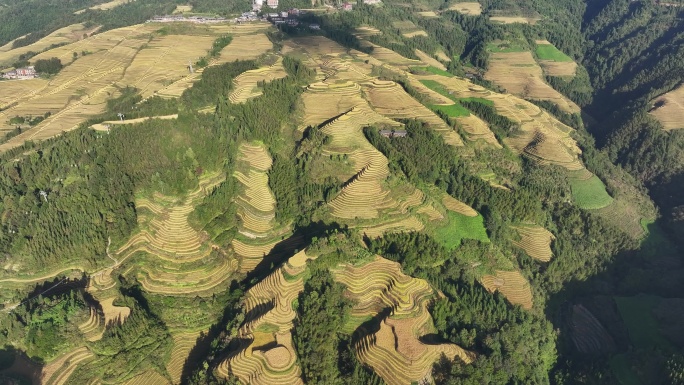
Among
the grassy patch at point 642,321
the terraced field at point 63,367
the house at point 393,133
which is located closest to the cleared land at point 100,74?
the terraced field at point 63,367

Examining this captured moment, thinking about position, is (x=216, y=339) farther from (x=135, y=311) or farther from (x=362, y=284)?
(x=362, y=284)

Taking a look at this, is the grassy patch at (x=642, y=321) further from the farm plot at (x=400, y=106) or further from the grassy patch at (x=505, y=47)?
the grassy patch at (x=505, y=47)

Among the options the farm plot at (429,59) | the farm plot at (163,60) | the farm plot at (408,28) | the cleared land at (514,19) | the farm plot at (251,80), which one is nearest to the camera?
the farm plot at (251,80)

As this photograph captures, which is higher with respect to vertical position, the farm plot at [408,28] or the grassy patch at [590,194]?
the farm plot at [408,28]

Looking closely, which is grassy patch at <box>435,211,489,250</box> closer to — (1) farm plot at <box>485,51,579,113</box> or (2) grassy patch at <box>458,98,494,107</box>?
(2) grassy patch at <box>458,98,494,107</box>

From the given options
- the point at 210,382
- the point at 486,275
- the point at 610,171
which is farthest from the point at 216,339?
the point at 610,171

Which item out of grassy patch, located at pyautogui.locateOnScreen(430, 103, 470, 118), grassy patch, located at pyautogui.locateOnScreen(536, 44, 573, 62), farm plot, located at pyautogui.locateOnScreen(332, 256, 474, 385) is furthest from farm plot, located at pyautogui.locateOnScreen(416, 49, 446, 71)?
farm plot, located at pyautogui.locateOnScreen(332, 256, 474, 385)
